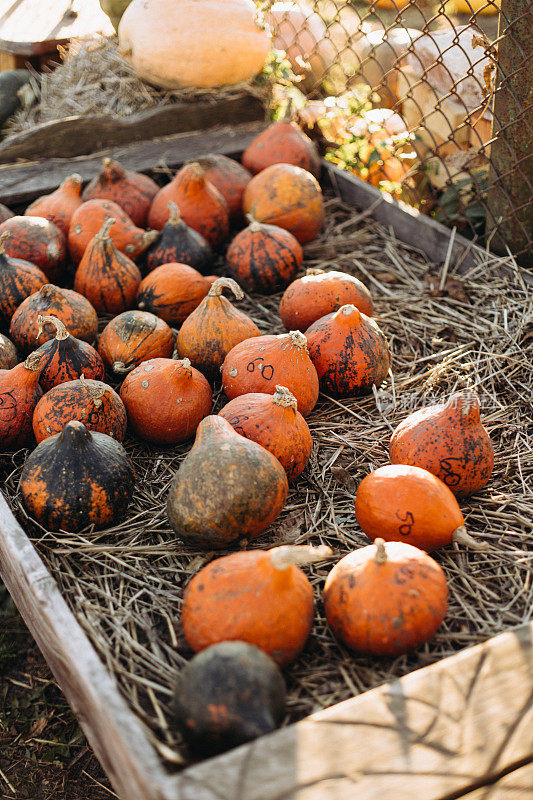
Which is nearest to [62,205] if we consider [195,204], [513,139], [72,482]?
[195,204]

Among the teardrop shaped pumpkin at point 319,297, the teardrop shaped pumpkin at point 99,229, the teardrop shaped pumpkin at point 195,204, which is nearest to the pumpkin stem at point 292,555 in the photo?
the teardrop shaped pumpkin at point 319,297

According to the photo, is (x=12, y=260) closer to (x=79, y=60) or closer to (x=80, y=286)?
(x=80, y=286)

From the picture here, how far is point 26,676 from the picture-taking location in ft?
10.1

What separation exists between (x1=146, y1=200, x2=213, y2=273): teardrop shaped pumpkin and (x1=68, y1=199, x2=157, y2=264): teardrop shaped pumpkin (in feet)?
0.20

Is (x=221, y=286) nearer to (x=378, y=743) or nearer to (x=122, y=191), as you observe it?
(x=122, y=191)

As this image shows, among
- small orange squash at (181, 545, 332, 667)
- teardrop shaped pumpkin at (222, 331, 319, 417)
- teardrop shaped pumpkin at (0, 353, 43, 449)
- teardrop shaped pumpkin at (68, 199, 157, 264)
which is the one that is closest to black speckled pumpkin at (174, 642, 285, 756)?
small orange squash at (181, 545, 332, 667)

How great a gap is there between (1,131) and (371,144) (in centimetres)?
321

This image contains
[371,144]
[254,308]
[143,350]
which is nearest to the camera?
[143,350]

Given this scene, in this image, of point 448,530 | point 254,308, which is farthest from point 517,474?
point 254,308

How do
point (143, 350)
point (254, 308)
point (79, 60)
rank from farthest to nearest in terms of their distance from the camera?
Result: point (79, 60) → point (254, 308) → point (143, 350)

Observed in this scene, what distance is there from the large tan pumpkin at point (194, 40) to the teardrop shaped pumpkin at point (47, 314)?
2627 millimetres

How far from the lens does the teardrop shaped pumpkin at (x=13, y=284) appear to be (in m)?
3.30

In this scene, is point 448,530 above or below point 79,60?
below

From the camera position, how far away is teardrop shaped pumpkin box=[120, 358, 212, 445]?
270 cm
